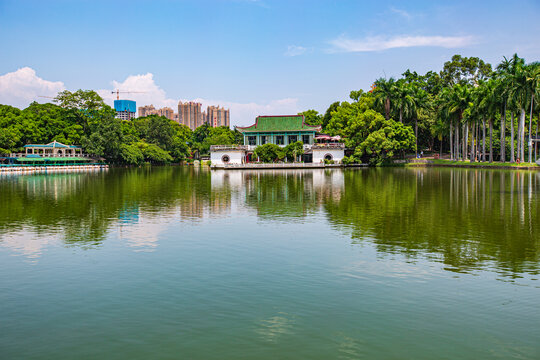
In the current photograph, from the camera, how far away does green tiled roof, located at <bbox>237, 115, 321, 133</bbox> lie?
79.2 meters

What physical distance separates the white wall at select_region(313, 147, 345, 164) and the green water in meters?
53.5

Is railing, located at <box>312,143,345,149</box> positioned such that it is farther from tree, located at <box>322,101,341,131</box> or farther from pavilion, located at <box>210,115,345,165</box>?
tree, located at <box>322,101,341,131</box>

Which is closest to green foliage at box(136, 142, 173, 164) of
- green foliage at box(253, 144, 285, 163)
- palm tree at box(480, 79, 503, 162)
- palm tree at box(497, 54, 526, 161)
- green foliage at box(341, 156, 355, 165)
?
green foliage at box(253, 144, 285, 163)

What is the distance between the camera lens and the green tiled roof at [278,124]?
260ft

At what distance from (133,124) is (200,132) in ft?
78.6

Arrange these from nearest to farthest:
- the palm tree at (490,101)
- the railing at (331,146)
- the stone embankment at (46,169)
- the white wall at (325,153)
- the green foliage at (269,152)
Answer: the palm tree at (490,101), the stone embankment at (46,169), the railing at (331,146), the white wall at (325,153), the green foliage at (269,152)

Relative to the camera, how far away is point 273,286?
9.89 meters

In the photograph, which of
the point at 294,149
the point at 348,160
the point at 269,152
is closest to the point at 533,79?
the point at 348,160

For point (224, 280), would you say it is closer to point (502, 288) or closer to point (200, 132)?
point (502, 288)

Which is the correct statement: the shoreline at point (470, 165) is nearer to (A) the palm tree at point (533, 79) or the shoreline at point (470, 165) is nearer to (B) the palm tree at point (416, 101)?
(B) the palm tree at point (416, 101)

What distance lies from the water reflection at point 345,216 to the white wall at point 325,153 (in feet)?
136

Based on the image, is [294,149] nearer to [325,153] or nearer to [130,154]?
[325,153]

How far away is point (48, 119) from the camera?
82.6 meters

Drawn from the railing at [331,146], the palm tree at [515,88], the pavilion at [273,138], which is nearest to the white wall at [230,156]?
the pavilion at [273,138]
